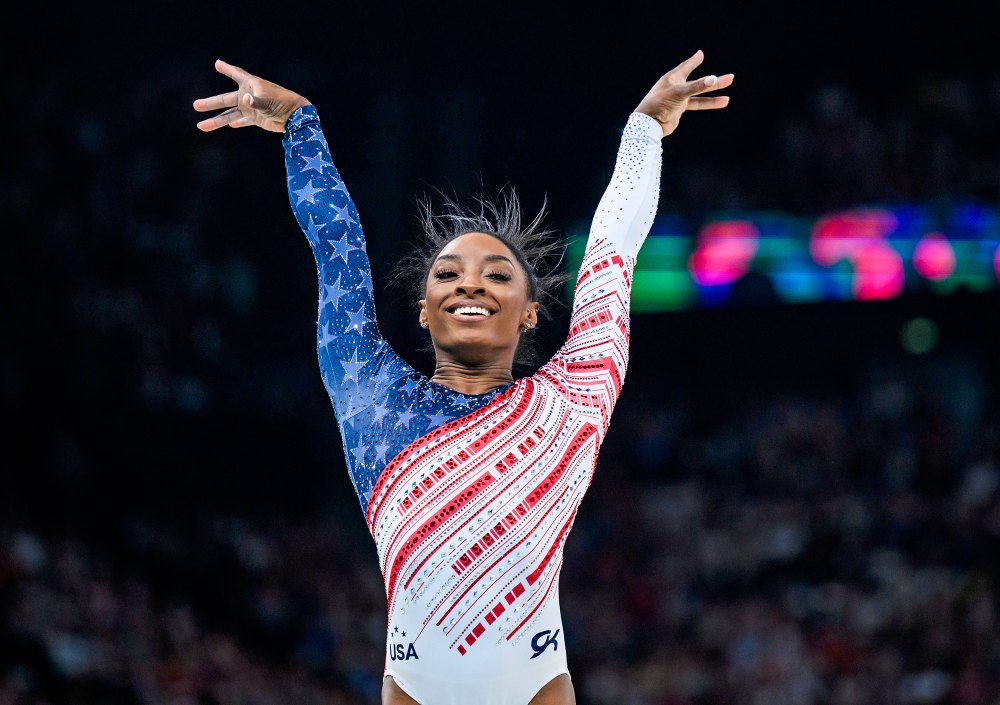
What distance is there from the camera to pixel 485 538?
2.70m

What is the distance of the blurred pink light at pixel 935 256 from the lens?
8.41 metres

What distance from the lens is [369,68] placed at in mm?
8156

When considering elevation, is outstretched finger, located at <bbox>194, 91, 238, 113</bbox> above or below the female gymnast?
above

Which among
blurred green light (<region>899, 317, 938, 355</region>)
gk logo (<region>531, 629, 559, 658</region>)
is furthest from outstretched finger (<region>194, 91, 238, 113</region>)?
blurred green light (<region>899, 317, 938, 355</region>)

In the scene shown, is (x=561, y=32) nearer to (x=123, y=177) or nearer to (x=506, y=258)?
(x=123, y=177)

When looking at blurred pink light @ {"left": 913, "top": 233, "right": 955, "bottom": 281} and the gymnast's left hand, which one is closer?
the gymnast's left hand

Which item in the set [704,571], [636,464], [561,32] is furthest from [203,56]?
[704,571]

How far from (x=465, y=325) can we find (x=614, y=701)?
5009 mm

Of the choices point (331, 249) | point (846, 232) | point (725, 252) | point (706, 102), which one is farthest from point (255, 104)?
point (846, 232)

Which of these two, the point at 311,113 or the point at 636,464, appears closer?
the point at 311,113

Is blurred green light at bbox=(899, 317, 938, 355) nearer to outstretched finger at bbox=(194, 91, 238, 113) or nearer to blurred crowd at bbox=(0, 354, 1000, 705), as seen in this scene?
blurred crowd at bbox=(0, 354, 1000, 705)

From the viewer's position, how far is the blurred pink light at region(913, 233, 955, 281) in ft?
27.6

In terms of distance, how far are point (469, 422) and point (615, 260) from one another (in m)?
0.59

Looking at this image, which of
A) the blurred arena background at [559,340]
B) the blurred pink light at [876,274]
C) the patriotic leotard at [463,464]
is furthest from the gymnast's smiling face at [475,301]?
the blurred pink light at [876,274]
